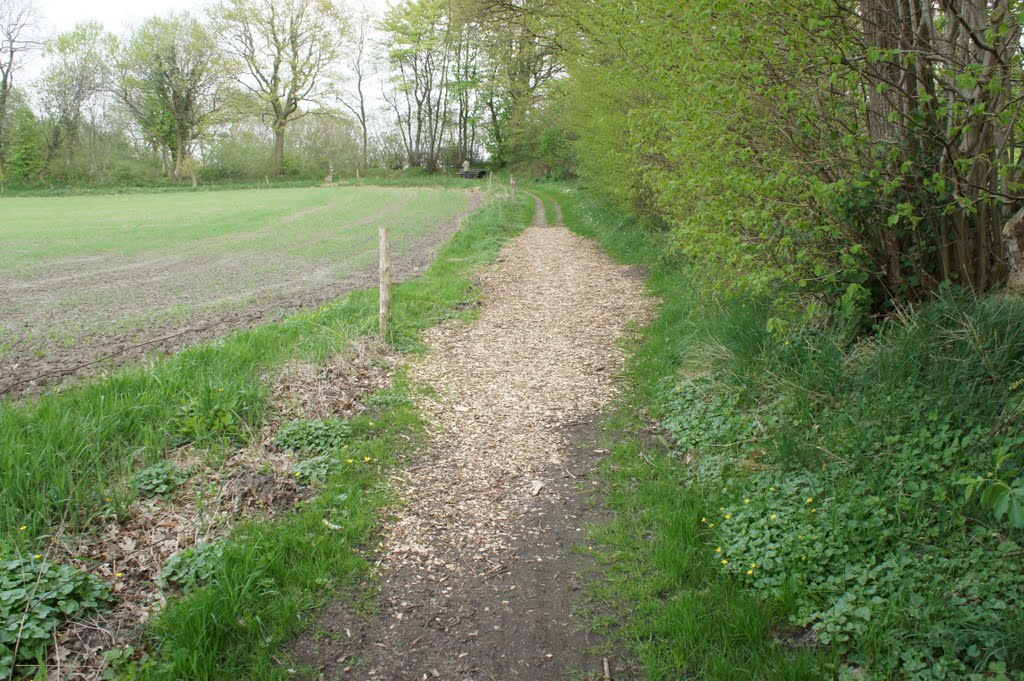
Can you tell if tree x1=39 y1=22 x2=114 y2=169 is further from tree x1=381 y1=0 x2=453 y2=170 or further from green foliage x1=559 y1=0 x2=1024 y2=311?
green foliage x1=559 y1=0 x2=1024 y2=311

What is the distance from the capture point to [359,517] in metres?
4.54

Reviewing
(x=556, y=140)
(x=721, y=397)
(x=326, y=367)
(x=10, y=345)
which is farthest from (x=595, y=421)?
(x=556, y=140)

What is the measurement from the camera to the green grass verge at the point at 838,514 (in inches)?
117

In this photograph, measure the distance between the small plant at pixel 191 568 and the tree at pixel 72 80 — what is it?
66.4m

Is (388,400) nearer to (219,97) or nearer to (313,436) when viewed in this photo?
(313,436)

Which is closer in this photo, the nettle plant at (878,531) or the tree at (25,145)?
the nettle plant at (878,531)

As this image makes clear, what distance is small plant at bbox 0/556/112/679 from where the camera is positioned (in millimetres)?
3123

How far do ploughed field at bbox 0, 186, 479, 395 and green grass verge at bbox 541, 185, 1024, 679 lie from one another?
18.7 feet

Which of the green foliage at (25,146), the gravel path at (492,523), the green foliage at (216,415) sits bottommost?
the gravel path at (492,523)

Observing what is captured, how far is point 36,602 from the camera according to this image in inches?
131

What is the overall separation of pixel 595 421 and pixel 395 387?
223 cm

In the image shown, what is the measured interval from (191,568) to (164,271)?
1356cm

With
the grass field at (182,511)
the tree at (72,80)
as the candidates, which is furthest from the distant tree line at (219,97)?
the grass field at (182,511)

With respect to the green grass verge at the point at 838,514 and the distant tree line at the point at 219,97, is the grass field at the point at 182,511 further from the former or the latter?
the distant tree line at the point at 219,97
